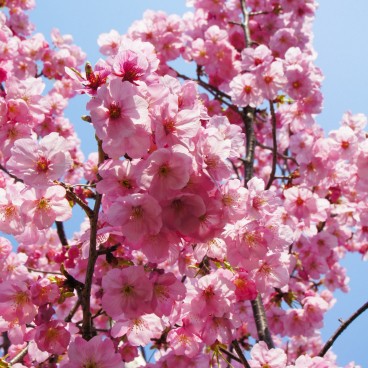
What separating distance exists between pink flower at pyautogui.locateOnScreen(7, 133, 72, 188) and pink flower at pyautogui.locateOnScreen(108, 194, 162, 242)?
1.25ft

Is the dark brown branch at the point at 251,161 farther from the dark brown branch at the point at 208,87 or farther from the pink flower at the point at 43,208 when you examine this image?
the pink flower at the point at 43,208

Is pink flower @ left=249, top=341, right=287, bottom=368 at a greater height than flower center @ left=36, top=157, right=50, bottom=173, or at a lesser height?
lesser

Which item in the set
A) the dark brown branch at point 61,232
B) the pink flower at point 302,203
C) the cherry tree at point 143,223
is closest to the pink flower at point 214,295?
the cherry tree at point 143,223

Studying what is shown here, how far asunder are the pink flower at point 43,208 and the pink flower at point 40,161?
16 centimetres

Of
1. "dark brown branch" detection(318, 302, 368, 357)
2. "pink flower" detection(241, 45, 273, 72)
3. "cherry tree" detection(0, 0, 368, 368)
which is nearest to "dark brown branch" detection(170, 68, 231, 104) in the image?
"pink flower" detection(241, 45, 273, 72)

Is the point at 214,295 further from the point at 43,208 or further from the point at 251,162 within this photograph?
the point at 251,162

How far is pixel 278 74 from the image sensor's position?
431 cm

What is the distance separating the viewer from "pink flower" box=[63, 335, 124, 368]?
2.16 m

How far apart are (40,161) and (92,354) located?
3.16ft

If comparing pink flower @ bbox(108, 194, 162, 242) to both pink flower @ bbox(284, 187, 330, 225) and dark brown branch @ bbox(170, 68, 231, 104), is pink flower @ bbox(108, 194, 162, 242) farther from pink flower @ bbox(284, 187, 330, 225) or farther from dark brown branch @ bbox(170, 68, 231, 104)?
dark brown branch @ bbox(170, 68, 231, 104)

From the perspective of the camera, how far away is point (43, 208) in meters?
2.22

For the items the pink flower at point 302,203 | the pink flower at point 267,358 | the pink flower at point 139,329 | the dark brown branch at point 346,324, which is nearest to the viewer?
the pink flower at point 139,329

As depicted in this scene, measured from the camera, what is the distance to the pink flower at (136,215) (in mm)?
1786

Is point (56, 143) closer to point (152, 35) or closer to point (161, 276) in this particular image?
point (161, 276)
